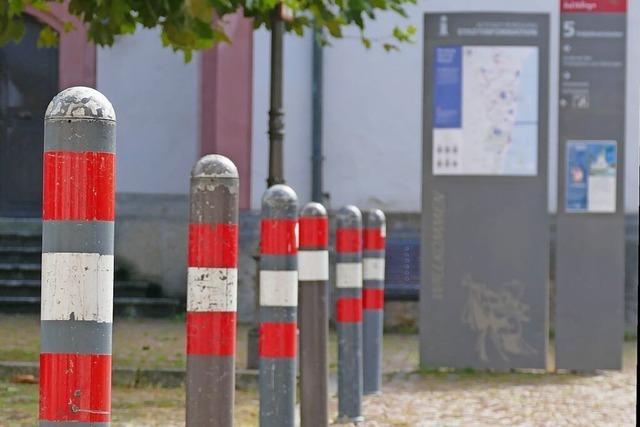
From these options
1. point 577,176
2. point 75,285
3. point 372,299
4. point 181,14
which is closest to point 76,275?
point 75,285

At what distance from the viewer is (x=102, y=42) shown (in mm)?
9672

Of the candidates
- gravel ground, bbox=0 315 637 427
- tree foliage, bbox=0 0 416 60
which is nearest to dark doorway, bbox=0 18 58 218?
gravel ground, bbox=0 315 637 427

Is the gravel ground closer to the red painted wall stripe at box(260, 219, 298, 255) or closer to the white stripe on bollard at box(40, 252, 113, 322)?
the red painted wall stripe at box(260, 219, 298, 255)

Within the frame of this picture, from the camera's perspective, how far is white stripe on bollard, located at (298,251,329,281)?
6.86m

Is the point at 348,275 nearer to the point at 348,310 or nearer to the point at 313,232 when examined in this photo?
the point at 348,310

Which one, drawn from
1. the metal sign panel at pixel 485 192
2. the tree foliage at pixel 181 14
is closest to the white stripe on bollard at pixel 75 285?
the tree foliage at pixel 181 14

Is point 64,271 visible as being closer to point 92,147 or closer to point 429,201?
point 92,147

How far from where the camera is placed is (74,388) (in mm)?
3668

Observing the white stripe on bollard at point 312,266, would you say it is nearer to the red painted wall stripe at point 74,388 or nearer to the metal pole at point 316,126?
the red painted wall stripe at point 74,388

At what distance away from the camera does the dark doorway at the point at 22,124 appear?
16.5m

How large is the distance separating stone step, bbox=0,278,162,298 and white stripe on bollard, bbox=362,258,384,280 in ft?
21.7

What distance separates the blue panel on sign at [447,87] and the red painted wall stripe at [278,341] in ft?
18.1

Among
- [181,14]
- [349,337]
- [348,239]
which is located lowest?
[349,337]

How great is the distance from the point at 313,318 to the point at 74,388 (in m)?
3.21
